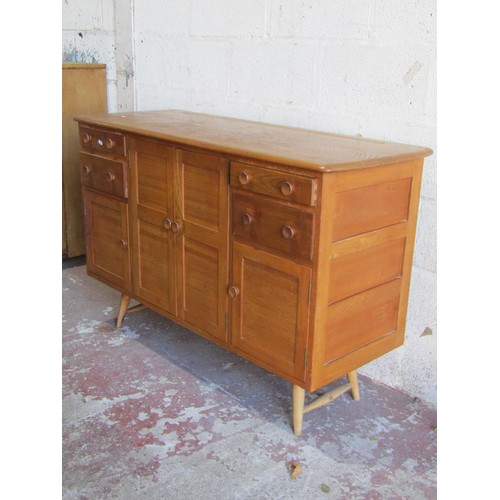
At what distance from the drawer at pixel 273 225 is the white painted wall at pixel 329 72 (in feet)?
1.97

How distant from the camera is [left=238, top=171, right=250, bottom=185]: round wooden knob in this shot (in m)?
1.85

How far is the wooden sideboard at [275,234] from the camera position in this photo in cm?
173

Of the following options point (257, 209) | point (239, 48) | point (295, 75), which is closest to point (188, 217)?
point (257, 209)

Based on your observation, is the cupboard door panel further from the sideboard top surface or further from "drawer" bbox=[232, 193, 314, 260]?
"drawer" bbox=[232, 193, 314, 260]

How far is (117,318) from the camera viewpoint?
2846 millimetres

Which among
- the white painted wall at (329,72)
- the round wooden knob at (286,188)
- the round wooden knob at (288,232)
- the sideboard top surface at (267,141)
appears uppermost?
the white painted wall at (329,72)

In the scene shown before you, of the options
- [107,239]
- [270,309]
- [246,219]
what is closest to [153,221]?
[107,239]

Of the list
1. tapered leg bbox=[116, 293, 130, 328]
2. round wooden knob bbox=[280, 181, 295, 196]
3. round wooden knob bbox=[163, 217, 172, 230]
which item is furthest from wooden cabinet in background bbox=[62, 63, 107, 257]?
round wooden knob bbox=[280, 181, 295, 196]

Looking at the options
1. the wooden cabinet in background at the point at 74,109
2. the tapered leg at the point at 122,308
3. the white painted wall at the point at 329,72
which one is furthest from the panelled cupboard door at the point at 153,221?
the wooden cabinet in background at the point at 74,109

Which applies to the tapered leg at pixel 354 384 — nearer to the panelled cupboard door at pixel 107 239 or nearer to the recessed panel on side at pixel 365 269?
the recessed panel on side at pixel 365 269

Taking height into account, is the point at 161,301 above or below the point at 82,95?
below

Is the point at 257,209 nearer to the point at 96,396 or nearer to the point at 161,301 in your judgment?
the point at 161,301

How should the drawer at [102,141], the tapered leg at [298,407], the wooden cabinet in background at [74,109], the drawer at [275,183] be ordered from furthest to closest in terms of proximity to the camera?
the wooden cabinet in background at [74,109], the drawer at [102,141], the tapered leg at [298,407], the drawer at [275,183]
